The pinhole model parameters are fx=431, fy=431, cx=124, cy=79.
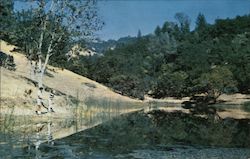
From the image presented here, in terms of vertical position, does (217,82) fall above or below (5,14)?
below

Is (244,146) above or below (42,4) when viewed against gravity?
below

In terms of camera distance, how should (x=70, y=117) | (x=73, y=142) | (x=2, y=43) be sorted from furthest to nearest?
(x=2, y=43), (x=70, y=117), (x=73, y=142)

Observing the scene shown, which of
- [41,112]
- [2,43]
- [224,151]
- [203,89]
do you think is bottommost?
[224,151]

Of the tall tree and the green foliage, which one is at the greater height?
the tall tree

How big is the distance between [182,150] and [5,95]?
113 feet

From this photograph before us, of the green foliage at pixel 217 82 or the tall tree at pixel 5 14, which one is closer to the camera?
the tall tree at pixel 5 14

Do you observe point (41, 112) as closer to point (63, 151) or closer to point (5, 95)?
point (5, 95)

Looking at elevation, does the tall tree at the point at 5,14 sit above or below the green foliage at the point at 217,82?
above

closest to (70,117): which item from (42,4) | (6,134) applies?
(42,4)

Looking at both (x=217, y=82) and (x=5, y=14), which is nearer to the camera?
(x=5, y=14)

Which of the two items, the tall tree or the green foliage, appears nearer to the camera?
the tall tree

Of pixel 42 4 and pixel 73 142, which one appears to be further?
pixel 42 4

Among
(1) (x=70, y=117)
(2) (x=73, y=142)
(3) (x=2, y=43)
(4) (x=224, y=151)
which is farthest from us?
(3) (x=2, y=43)

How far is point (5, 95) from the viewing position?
5631 cm
